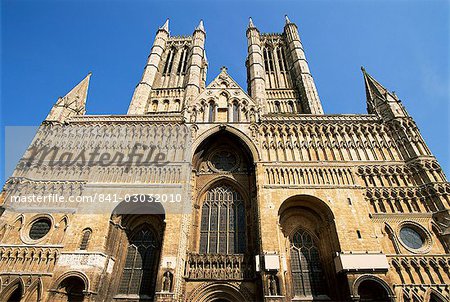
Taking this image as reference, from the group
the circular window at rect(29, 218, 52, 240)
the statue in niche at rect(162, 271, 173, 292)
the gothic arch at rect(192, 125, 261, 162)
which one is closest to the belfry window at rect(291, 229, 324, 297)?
the gothic arch at rect(192, 125, 261, 162)

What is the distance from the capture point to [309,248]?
1440cm

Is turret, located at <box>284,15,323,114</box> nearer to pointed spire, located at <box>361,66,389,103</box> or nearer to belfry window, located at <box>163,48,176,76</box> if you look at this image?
pointed spire, located at <box>361,66,389,103</box>

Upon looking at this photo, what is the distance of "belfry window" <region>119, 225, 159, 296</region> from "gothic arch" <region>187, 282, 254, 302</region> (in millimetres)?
2734

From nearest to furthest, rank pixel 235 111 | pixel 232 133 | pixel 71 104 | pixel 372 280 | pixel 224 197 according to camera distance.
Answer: pixel 372 280 < pixel 224 197 < pixel 232 133 < pixel 235 111 < pixel 71 104

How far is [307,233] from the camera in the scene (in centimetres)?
1495

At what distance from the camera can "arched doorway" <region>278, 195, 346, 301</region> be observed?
12.9m

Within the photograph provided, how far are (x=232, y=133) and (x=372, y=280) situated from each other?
11306 mm

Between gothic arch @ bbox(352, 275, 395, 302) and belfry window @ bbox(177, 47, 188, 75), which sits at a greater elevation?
belfry window @ bbox(177, 47, 188, 75)

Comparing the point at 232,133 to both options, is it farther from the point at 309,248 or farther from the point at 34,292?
the point at 34,292

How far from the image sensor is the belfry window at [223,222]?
47.6 feet

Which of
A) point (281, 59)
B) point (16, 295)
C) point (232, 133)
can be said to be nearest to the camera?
point (16, 295)

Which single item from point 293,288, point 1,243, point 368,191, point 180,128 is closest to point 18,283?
→ point 1,243

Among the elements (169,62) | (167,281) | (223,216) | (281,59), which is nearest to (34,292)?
(167,281)

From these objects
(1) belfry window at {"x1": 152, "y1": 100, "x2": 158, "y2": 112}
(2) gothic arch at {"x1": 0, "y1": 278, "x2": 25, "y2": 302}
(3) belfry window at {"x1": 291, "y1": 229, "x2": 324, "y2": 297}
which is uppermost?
(1) belfry window at {"x1": 152, "y1": 100, "x2": 158, "y2": 112}
